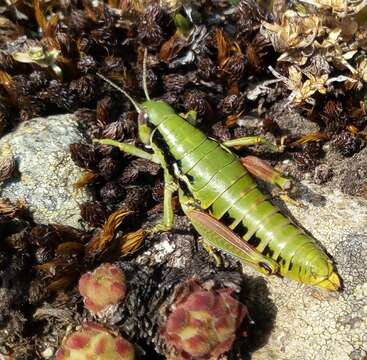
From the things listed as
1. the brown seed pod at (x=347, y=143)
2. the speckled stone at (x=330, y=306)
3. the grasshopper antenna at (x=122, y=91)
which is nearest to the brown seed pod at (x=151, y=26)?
the grasshopper antenna at (x=122, y=91)

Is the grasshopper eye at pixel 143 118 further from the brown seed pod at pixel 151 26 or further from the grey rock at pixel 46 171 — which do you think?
the brown seed pod at pixel 151 26

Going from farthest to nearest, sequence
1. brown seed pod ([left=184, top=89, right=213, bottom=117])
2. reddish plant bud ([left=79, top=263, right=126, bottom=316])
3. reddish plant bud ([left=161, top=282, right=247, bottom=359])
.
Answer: brown seed pod ([left=184, top=89, right=213, bottom=117])
reddish plant bud ([left=79, top=263, right=126, bottom=316])
reddish plant bud ([left=161, top=282, right=247, bottom=359])

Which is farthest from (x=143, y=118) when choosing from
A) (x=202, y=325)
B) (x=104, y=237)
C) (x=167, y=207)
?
(x=202, y=325)

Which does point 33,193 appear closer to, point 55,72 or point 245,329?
point 55,72

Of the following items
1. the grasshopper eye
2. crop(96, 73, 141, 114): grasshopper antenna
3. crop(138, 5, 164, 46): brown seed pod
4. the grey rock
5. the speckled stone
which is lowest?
the speckled stone

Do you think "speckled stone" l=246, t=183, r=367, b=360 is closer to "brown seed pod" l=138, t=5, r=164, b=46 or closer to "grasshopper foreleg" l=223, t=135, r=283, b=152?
"grasshopper foreleg" l=223, t=135, r=283, b=152

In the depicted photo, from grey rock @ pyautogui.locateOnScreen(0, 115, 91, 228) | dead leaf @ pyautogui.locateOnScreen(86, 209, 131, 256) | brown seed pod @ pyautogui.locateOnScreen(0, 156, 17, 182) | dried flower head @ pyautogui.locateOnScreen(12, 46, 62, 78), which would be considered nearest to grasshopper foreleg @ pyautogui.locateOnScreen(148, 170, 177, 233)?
dead leaf @ pyautogui.locateOnScreen(86, 209, 131, 256)

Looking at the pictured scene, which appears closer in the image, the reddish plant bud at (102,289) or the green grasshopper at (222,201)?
the reddish plant bud at (102,289)
